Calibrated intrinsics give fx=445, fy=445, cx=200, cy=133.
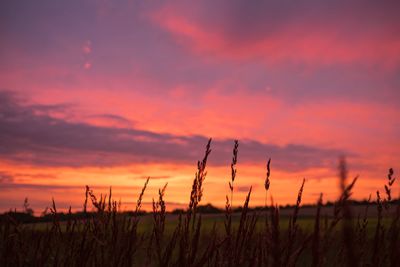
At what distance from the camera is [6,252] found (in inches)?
167

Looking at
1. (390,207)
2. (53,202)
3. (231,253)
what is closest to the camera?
(231,253)

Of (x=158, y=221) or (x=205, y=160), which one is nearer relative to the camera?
(x=205, y=160)

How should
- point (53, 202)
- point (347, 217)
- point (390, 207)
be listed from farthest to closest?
point (390, 207) < point (53, 202) < point (347, 217)

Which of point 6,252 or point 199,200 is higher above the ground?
point 199,200

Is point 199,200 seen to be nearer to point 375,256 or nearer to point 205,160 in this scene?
point 205,160

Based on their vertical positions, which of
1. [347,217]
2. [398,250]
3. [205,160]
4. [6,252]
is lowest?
[6,252]

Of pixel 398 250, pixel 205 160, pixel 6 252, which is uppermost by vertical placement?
pixel 205 160

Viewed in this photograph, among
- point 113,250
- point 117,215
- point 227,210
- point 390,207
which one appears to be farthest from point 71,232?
point 390,207

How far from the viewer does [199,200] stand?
2.81 meters

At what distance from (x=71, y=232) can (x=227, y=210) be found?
1426 mm

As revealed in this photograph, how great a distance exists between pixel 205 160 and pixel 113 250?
3.20ft

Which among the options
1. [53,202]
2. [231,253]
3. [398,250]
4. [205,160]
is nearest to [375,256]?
[398,250]

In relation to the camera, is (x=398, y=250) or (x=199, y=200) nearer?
(x=398, y=250)

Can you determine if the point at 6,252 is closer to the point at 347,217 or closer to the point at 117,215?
the point at 117,215
